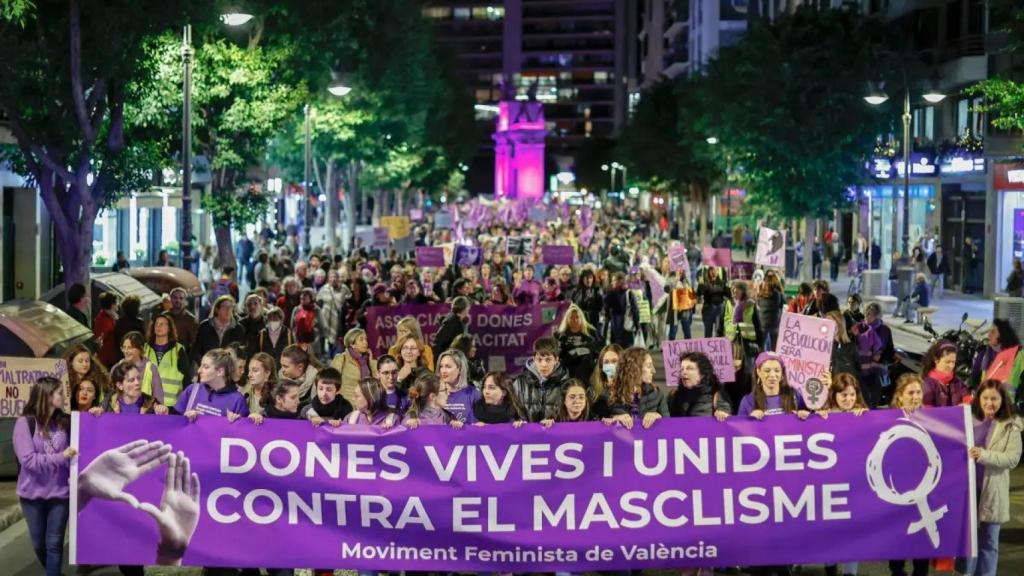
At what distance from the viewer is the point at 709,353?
14094mm

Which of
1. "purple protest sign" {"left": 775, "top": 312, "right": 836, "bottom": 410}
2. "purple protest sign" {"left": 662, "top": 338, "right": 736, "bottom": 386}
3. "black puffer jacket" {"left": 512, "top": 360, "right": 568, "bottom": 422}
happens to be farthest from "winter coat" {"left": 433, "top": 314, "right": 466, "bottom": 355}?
"black puffer jacket" {"left": 512, "top": 360, "right": 568, "bottom": 422}

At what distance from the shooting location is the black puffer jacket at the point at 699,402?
10.8 m

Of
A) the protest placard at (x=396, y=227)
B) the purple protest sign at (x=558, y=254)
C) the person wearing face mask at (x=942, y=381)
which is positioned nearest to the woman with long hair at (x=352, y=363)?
the person wearing face mask at (x=942, y=381)

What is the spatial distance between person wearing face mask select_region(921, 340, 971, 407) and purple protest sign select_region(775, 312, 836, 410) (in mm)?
2121

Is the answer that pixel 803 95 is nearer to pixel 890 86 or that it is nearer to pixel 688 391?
pixel 890 86

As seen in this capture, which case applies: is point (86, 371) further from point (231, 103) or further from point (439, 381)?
point (231, 103)

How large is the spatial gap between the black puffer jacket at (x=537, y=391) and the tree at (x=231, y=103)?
19.1m

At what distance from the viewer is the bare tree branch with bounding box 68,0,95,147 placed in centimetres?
2444

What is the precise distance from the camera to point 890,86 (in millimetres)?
54062

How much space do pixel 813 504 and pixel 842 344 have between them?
693cm

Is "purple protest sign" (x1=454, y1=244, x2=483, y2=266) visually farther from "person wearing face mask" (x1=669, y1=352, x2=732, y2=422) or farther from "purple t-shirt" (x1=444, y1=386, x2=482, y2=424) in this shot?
"person wearing face mask" (x1=669, y1=352, x2=732, y2=422)

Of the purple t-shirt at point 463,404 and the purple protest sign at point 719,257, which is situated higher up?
the purple protest sign at point 719,257

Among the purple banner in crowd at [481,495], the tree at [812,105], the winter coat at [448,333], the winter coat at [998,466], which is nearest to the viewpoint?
the purple banner in crowd at [481,495]

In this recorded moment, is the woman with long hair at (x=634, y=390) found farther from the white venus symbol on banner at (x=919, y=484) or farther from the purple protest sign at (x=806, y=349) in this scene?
the purple protest sign at (x=806, y=349)
